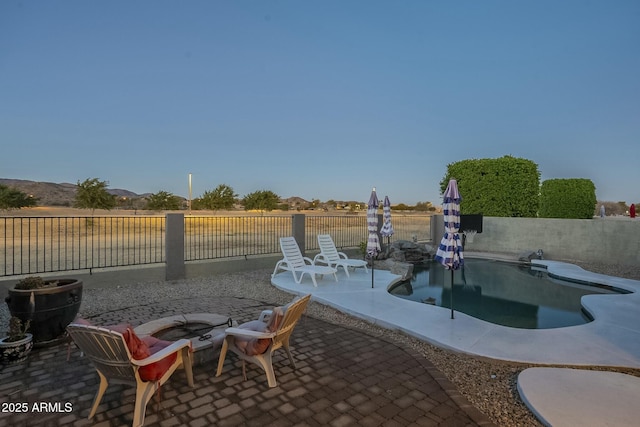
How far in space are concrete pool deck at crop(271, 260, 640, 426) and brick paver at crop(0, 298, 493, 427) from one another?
0.76 metres

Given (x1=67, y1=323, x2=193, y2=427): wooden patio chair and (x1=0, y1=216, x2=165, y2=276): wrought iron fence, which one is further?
(x1=0, y1=216, x2=165, y2=276): wrought iron fence

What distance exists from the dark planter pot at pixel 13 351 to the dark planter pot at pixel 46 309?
0.38 meters

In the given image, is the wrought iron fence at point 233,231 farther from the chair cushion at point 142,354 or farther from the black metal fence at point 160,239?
the chair cushion at point 142,354

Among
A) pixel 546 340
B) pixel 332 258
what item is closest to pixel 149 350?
pixel 546 340

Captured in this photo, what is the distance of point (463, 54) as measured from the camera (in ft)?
50.1

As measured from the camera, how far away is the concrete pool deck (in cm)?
305

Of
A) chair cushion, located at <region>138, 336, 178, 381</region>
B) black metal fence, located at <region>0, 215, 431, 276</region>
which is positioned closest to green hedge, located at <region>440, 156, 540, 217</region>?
black metal fence, located at <region>0, 215, 431, 276</region>

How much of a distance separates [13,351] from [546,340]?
6.52m

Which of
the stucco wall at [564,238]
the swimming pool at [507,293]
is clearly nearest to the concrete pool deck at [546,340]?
the swimming pool at [507,293]

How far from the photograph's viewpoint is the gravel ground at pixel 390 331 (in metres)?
3.09

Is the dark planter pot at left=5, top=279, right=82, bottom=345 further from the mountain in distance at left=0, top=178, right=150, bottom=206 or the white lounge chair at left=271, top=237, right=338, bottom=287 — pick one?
the mountain in distance at left=0, top=178, right=150, bottom=206

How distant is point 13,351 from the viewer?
3.73m

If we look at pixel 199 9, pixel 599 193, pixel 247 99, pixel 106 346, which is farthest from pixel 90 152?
pixel 599 193

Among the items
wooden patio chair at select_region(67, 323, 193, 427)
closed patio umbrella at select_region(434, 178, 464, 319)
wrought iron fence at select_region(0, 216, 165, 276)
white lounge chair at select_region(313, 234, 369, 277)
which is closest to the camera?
wooden patio chair at select_region(67, 323, 193, 427)
